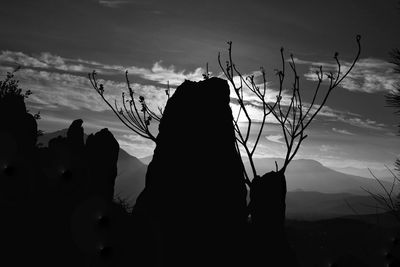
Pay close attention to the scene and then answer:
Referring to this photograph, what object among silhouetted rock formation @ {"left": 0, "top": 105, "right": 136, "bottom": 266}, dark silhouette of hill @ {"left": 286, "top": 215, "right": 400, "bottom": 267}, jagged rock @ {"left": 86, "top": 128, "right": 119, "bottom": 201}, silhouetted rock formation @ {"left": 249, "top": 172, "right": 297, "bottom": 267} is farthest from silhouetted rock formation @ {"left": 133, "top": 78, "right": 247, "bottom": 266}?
dark silhouette of hill @ {"left": 286, "top": 215, "right": 400, "bottom": 267}

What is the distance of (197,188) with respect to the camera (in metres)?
4.15

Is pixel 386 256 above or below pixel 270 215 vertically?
below

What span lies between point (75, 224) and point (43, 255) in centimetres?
85

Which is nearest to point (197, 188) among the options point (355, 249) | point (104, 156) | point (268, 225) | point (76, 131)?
point (268, 225)

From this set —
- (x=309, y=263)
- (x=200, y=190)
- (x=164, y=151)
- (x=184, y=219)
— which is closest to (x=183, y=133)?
(x=164, y=151)

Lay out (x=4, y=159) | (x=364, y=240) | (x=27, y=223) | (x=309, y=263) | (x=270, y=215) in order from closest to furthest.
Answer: (x=4, y=159) < (x=27, y=223) < (x=270, y=215) < (x=309, y=263) < (x=364, y=240)

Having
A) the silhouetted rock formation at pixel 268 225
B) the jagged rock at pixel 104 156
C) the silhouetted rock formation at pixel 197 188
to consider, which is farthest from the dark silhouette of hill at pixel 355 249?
the jagged rock at pixel 104 156

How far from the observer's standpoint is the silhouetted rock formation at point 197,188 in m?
4.03

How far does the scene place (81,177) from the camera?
3.13 m

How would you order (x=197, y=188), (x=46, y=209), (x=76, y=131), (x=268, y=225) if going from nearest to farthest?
1. (x=46, y=209)
2. (x=197, y=188)
3. (x=268, y=225)
4. (x=76, y=131)

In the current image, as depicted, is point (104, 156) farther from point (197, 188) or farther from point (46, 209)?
point (46, 209)

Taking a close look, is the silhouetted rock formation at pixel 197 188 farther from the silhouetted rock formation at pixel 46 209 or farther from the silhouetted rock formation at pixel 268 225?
the silhouetted rock formation at pixel 46 209

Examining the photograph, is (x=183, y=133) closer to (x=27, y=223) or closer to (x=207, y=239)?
(x=207, y=239)

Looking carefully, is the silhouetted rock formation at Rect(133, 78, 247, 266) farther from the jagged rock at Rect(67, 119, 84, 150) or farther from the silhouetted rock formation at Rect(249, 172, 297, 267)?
the jagged rock at Rect(67, 119, 84, 150)
